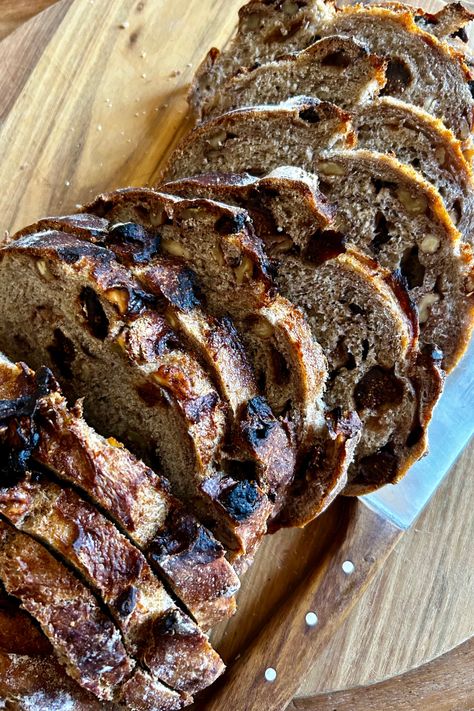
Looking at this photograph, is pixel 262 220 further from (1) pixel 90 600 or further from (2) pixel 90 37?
(2) pixel 90 37

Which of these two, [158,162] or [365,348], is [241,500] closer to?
[365,348]

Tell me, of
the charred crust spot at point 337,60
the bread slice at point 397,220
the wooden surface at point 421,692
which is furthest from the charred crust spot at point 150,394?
the wooden surface at point 421,692

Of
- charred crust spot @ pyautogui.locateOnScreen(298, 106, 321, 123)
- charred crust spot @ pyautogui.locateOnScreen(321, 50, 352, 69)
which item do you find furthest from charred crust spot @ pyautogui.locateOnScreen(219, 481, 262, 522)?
charred crust spot @ pyautogui.locateOnScreen(321, 50, 352, 69)

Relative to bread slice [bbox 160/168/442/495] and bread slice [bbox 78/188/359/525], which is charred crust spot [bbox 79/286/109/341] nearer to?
bread slice [bbox 78/188/359/525]

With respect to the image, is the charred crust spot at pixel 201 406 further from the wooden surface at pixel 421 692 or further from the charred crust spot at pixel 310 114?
the wooden surface at pixel 421 692

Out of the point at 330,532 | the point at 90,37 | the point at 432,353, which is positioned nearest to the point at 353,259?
the point at 432,353

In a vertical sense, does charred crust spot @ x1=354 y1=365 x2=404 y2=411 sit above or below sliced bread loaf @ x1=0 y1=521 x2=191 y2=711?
above
